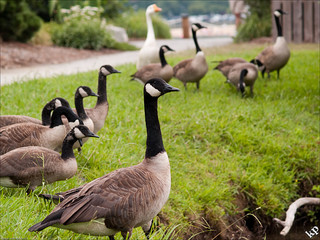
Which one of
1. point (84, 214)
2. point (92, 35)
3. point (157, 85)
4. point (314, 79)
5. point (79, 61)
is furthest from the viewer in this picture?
point (92, 35)

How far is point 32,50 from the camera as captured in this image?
49.1 feet

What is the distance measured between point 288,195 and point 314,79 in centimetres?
449

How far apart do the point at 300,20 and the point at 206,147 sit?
1118 cm

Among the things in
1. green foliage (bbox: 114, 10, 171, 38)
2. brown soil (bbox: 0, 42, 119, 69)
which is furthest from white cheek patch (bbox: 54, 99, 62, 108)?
green foliage (bbox: 114, 10, 171, 38)

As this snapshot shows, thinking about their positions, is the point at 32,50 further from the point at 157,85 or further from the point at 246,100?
the point at 157,85

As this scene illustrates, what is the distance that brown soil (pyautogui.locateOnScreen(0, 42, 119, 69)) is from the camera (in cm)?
1310

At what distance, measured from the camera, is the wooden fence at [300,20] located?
15.9 m

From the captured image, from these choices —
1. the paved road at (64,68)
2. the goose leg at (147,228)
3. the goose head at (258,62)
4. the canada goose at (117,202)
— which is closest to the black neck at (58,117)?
the canada goose at (117,202)

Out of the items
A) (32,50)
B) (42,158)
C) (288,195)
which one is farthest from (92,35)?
(42,158)

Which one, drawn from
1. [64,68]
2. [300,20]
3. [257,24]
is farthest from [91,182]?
[257,24]

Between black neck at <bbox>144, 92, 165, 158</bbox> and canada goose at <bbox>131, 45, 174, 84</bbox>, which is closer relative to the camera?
black neck at <bbox>144, 92, 165, 158</bbox>

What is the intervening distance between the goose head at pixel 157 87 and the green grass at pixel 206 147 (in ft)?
4.42

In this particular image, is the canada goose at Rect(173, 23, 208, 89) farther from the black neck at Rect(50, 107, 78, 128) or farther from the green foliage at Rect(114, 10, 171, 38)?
the green foliage at Rect(114, 10, 171, 38)

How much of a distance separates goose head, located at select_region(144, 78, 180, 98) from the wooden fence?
43.5 ft
